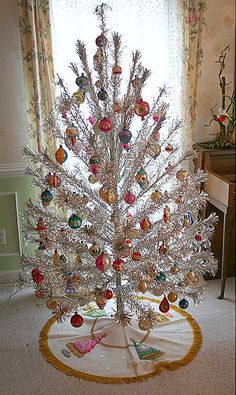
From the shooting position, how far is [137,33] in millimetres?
2227

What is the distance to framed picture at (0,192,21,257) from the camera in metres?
2.43

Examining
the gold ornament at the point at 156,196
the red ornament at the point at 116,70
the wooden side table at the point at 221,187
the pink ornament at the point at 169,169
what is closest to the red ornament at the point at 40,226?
the gold ornament at the point at 156,196

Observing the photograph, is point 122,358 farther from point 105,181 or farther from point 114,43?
point 114,43

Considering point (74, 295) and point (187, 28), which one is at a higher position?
point (187, 28)

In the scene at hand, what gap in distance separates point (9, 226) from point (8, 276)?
33 centimetres

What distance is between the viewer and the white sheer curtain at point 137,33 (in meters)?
2.15

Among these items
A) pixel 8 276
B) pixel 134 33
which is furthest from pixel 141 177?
pixel 8 276

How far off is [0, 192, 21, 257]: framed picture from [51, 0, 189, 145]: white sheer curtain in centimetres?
74

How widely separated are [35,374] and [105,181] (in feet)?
2.93

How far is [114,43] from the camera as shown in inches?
65.6

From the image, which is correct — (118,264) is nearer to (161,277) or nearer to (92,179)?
(161,277)

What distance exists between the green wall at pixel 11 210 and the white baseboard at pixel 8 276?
0.06 feet

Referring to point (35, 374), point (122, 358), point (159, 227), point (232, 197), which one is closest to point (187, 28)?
point (232, 197)

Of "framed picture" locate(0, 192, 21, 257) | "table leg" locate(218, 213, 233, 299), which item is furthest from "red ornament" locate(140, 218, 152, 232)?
"framed picture" locate(0, 192, 21, 257)
